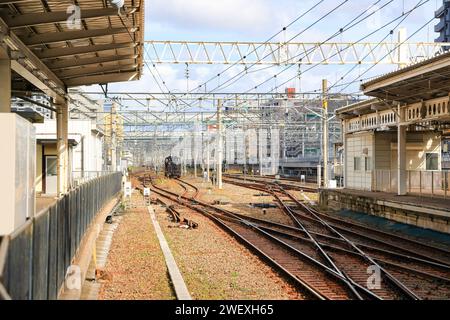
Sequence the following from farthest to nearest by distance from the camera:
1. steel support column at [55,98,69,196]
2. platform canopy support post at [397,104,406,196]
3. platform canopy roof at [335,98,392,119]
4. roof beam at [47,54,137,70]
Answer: platform canopy roof at [335,98,392,119] → platform canopy support post at [397,104,406,196] → steel support column at [55,98,69,196] → roof beam at [47,54,137,70]

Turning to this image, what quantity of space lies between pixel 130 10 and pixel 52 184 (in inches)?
578

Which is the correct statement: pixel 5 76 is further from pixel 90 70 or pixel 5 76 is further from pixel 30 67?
pixel 90 70

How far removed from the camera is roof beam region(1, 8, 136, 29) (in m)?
10.2

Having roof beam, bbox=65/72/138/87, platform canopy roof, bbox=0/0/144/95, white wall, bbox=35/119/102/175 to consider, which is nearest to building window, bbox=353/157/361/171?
white wall, bbox=35/119/102/175

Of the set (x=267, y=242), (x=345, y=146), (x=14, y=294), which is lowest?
(x=267, y=242)

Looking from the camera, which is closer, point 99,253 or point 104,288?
point 104,288

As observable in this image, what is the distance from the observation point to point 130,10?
1077cm

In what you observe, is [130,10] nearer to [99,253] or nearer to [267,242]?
[99,253]

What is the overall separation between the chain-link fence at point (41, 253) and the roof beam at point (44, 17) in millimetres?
3073

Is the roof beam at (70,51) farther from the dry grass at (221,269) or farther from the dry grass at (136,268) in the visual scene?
the dry grass at (221,269)

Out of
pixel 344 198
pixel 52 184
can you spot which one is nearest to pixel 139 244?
pixel 52 184

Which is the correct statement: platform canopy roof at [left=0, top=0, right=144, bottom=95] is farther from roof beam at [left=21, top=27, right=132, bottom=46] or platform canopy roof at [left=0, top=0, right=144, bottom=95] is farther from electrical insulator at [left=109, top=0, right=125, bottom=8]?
electrical insulator at [left=109, top=0, right=125, bottom=8]

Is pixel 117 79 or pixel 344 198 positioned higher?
pixel 117 79
